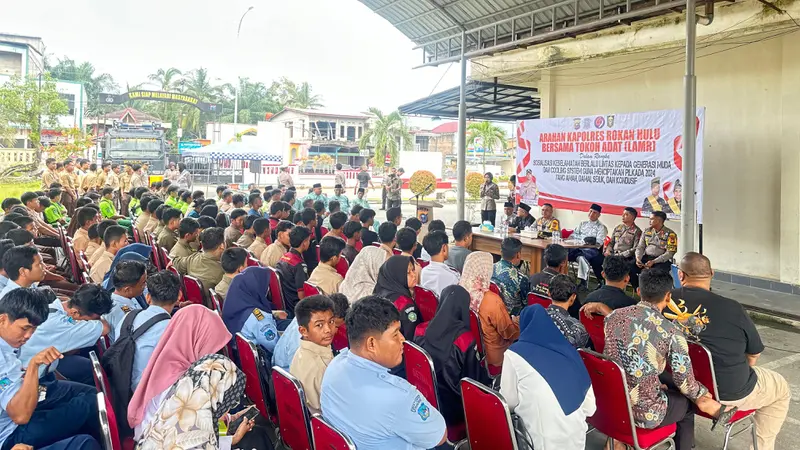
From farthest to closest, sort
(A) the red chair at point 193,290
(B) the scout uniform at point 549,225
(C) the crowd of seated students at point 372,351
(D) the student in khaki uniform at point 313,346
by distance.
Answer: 1. (B) the scout uniform at point 549,225
2. (A) the red chair at point 193,290
3. (D) the student in khaki uniform at point 313,346
4. (C) the crowd of seated students at point 372,351

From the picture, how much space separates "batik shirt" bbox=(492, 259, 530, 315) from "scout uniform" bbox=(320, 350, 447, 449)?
2.52 meters

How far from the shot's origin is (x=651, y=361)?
2.88m

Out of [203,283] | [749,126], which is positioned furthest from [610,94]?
[203,283]

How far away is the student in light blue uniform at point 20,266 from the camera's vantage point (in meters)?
3.62

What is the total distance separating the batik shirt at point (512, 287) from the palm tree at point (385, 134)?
89.9 ft

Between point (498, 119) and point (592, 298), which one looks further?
point (498, 119)

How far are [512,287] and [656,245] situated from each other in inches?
131

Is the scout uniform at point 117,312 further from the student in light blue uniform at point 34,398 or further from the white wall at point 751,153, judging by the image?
the white wall at point 751,153

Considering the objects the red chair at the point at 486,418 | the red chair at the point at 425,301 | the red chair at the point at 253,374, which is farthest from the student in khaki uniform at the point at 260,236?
the red chair at the point at 486,418

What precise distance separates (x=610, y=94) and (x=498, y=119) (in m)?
5.27

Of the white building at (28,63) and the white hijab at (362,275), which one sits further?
the white building at (28,63)

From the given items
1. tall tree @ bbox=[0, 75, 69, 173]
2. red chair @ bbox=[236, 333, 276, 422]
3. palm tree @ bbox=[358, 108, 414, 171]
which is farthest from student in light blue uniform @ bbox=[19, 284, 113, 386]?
palm tree @ bbox=[358, 108, 414, 171]

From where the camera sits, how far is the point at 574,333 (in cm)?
317

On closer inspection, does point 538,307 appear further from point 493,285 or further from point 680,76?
point 680,76
